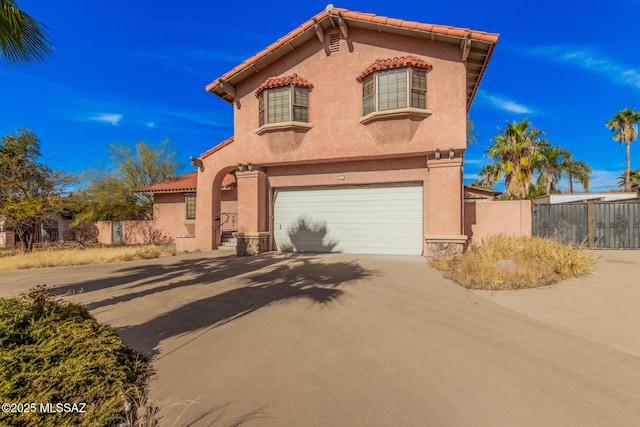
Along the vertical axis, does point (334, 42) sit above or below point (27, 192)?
above

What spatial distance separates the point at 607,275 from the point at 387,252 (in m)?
6.48

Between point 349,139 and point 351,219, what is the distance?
3437 millimetres

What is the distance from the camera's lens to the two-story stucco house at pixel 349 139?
10148 millimetres

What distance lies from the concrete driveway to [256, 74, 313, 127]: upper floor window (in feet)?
25.6

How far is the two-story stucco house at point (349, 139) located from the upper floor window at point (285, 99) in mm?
48

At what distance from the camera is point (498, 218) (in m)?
11.6

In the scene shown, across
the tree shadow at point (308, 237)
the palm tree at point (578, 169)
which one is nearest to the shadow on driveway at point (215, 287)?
the tree shadow at point (308, 237)

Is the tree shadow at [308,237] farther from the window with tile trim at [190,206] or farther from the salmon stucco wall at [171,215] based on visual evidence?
the salmon stucco wall at [171,215]

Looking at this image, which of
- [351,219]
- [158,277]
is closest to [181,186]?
[158,277]

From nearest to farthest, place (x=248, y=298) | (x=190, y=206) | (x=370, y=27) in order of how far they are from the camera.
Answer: (x=248, y=298)
(x=370, y=27)
(x=190, y=206)

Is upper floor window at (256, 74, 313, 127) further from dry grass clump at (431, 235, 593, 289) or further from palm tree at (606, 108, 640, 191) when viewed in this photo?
palm tree at (606, 108, 640, 191)

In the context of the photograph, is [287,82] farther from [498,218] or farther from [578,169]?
[578,169]

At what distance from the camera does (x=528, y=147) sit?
1714 centimetres

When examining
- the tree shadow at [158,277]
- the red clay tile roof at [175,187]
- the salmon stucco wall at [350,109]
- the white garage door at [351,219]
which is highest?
the salmon stucco wall at [350,109]
